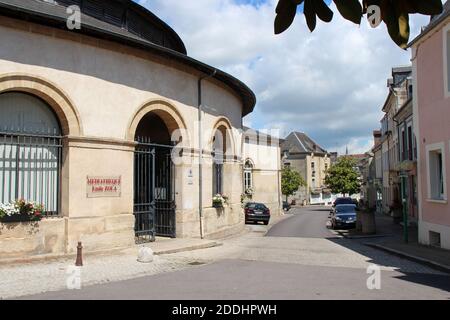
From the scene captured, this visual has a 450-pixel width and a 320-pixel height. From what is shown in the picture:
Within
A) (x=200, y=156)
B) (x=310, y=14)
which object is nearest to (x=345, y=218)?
Result: (x=200, y=156)

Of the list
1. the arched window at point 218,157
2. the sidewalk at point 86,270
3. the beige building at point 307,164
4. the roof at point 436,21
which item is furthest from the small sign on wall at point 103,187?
the beige building at point 307,164

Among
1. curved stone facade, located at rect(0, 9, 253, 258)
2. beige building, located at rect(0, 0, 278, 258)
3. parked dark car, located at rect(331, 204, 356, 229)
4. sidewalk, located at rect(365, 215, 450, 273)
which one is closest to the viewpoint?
curved stone facade, located at rect(0, 9, 253, 258)

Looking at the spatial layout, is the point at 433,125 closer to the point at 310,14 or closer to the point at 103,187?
the point at 103,187

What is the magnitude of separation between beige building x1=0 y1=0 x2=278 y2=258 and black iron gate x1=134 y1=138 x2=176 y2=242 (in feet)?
0.14

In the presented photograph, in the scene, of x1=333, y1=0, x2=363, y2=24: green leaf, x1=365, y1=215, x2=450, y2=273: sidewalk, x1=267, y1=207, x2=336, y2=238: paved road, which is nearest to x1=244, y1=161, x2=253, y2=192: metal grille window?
x1=267, y1=207, x2=336, y2=238: paved road

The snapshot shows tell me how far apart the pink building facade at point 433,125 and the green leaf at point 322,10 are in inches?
524

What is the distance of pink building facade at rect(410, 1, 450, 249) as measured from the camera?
566 inches

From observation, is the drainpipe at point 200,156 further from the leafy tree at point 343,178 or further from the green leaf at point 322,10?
the leafy tree at point 343,178

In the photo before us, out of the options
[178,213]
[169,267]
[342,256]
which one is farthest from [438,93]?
[169,267]

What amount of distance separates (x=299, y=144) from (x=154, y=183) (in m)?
71.5

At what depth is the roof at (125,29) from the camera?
35.1ft

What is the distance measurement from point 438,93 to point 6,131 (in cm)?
1276

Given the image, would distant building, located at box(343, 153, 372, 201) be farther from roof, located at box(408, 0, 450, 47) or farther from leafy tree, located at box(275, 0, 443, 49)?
leafy tree, located at box(275, 0, 443, 49)

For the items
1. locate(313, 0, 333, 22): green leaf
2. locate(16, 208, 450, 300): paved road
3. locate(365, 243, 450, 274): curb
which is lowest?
locate(365, 243, 450, 274): curb
